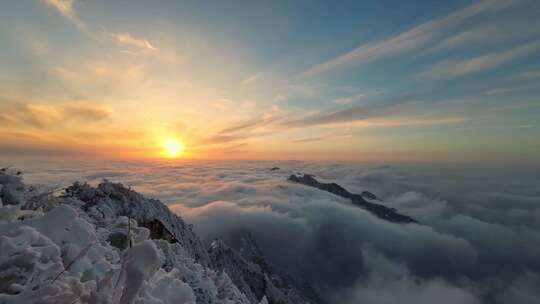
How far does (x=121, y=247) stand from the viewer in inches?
233

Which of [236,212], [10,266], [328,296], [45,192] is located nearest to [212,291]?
[45,192]

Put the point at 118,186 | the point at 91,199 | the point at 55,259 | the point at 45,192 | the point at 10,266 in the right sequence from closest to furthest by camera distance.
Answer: the point at 10,266 → the point at 55,259 → the point at 45,192 → the point at 91,199 → the point at 118,186

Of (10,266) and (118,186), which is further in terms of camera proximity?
(118,186)

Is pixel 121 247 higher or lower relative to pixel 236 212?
higher

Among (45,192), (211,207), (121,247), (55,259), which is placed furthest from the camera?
(211,207)

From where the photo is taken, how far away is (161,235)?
11.7m

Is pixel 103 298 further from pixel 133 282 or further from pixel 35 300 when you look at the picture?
pixel 35 300

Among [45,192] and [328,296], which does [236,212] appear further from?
[45,192]

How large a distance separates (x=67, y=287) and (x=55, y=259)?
2.46ft

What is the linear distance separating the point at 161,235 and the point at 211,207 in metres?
141

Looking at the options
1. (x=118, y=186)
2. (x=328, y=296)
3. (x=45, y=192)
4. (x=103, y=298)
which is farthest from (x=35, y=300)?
(x=328, y=296)

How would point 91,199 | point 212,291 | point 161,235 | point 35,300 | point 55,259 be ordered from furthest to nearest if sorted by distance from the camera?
point 161,235, point 91,199, point 212,291, point 55,259, point 35,300

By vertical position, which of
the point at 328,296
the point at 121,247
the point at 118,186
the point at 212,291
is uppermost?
the point at 118,186

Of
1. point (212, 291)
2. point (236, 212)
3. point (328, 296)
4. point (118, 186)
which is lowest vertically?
point (328, 296)
